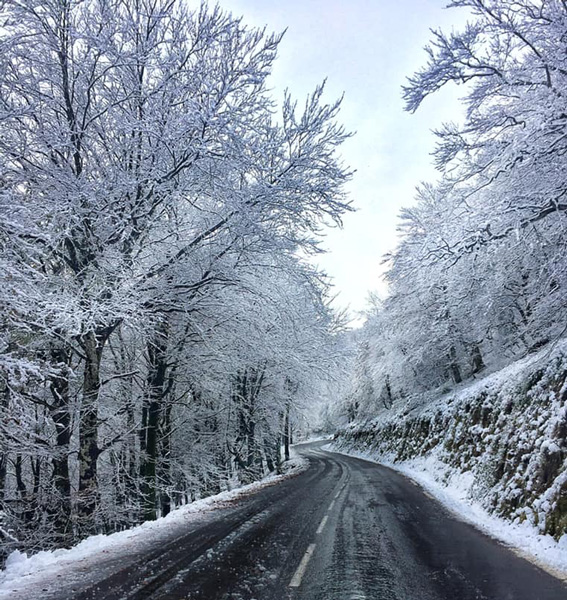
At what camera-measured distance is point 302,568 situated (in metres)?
5.95

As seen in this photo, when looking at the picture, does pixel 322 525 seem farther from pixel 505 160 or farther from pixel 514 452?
pixel 505 160

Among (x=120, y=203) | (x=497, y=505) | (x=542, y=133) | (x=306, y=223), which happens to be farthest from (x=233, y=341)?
(x=542, y=133)

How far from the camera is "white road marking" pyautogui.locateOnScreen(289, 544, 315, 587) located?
5.39 metres

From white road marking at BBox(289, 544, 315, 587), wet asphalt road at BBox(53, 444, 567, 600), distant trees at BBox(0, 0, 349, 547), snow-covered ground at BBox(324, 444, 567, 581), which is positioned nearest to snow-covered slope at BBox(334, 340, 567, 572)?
snow-covered ground at BBox(324, 444, 567, 581)

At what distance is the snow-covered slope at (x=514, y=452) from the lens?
7.71m

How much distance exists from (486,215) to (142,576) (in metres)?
8.25

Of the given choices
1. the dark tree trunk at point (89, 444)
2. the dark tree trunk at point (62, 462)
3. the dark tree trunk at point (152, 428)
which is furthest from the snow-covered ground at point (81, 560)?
the dark tree trunk at point (152, 428)

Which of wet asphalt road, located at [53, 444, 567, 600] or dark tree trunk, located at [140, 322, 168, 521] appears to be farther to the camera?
dark tree trunk, located at [140, 322, 168, 521]

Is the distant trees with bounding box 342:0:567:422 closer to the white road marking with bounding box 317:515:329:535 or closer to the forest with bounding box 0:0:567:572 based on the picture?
the forest with bounding box 0:0:567:572

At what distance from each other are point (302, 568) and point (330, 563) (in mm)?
482

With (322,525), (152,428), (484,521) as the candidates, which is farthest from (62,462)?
(484,521)

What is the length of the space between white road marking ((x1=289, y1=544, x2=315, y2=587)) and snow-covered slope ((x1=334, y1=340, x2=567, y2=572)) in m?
3.64

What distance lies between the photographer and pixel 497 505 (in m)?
9.70

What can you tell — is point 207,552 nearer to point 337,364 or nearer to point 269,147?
point 269,147
